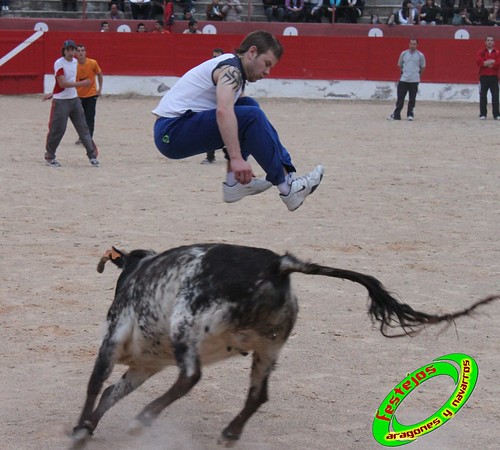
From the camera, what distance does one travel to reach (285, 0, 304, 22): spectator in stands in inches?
940

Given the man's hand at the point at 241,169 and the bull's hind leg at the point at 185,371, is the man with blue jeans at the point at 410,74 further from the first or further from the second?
the bull's hind leg at the point at 185,371

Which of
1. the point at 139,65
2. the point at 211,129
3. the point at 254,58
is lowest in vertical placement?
the point at 139,65

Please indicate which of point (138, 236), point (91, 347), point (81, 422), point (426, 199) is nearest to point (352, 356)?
point (91, 347)

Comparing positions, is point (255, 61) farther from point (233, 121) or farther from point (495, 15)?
point (495, 15)

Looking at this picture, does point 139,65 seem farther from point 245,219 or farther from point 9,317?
point 9,317

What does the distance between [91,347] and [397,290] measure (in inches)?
93.0

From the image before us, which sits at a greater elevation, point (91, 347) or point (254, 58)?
point (254, 58)

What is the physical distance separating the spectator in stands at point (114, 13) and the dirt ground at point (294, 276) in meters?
7.94

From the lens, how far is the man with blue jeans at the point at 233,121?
4.54 metres

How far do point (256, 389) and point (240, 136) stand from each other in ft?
4.10

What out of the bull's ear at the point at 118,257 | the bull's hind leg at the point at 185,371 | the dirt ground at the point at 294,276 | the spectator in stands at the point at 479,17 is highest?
the spectator in stands at the point at 479,17

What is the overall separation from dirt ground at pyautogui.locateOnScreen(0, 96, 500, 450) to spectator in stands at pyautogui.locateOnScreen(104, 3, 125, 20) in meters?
7.94

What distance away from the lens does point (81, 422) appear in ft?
14.0

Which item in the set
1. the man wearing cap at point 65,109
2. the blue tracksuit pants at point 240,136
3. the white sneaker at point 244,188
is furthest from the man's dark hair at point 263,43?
the man wearing cap at point 65,109
